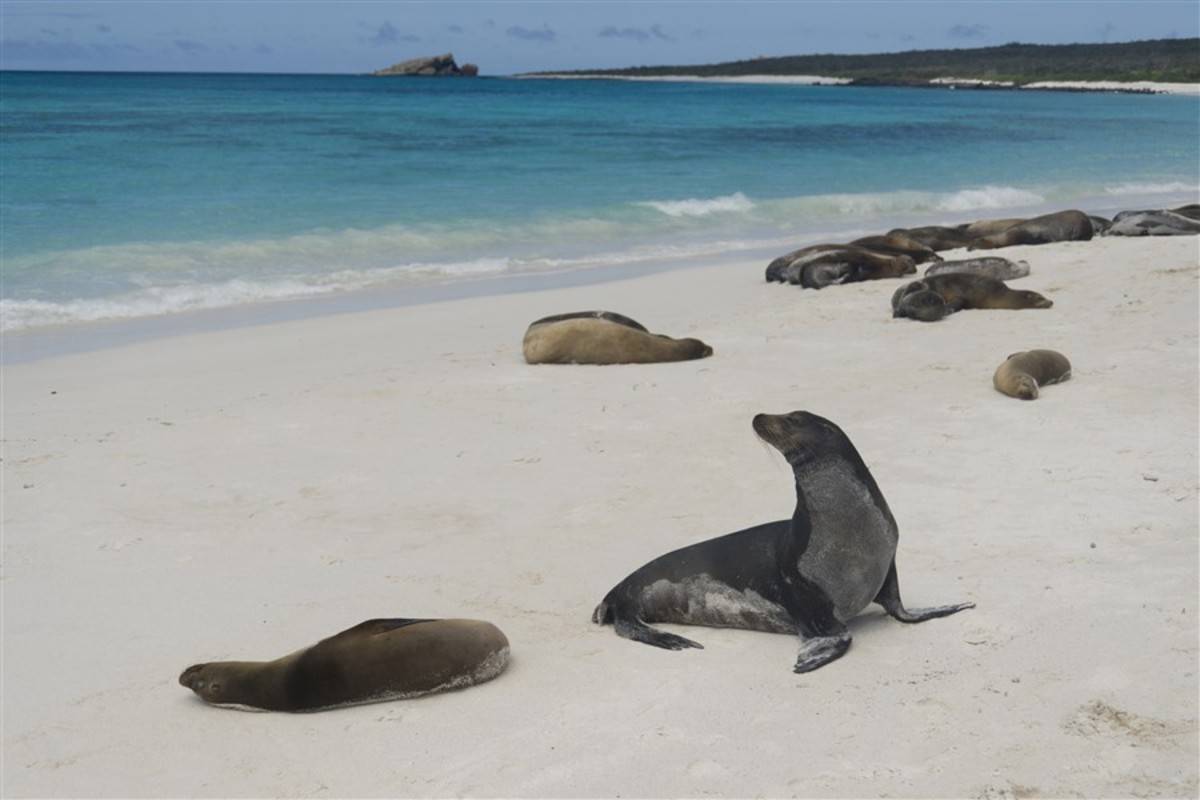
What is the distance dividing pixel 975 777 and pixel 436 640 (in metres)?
1.73

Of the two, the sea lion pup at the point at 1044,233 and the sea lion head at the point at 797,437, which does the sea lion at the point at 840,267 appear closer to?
the sea lion pup at the point at 1044,233

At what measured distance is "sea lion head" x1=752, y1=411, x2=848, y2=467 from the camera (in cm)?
454

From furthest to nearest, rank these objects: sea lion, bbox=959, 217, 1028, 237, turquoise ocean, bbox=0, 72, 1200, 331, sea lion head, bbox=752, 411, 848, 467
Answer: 1. sea lion, bbox=959, 217, 1028, 237
2. turquoise ocean, bbox=0, 72, 1200, 331
3. sea lion head, bbox=752, 411, 848, 467

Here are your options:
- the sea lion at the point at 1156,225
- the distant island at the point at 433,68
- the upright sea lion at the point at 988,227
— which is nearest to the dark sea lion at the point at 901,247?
the upright sea lion at the point at 988,227

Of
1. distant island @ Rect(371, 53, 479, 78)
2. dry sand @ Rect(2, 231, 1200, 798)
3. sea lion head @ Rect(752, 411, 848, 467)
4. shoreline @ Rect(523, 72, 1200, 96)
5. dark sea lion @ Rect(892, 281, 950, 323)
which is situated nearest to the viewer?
dry sand @ Rect(2, 231, 1200, 798)

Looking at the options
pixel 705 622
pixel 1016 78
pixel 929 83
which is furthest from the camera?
pixel 929 83

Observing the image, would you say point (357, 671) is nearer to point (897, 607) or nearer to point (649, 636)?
point (649, 636)

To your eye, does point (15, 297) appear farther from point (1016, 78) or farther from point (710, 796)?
point (1016, 78)

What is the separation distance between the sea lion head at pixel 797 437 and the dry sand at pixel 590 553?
2.03 ft

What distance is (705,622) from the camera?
15.3ft

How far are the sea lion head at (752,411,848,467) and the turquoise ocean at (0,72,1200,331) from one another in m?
8.65

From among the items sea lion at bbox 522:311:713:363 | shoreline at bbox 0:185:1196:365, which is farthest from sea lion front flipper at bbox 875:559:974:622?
shoreline at bbox 0:185:1196:365

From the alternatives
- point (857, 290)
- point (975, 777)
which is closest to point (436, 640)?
point (975, 777)

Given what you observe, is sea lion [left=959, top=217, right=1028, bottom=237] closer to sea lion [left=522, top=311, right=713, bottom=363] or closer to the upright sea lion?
the upright sea lion
